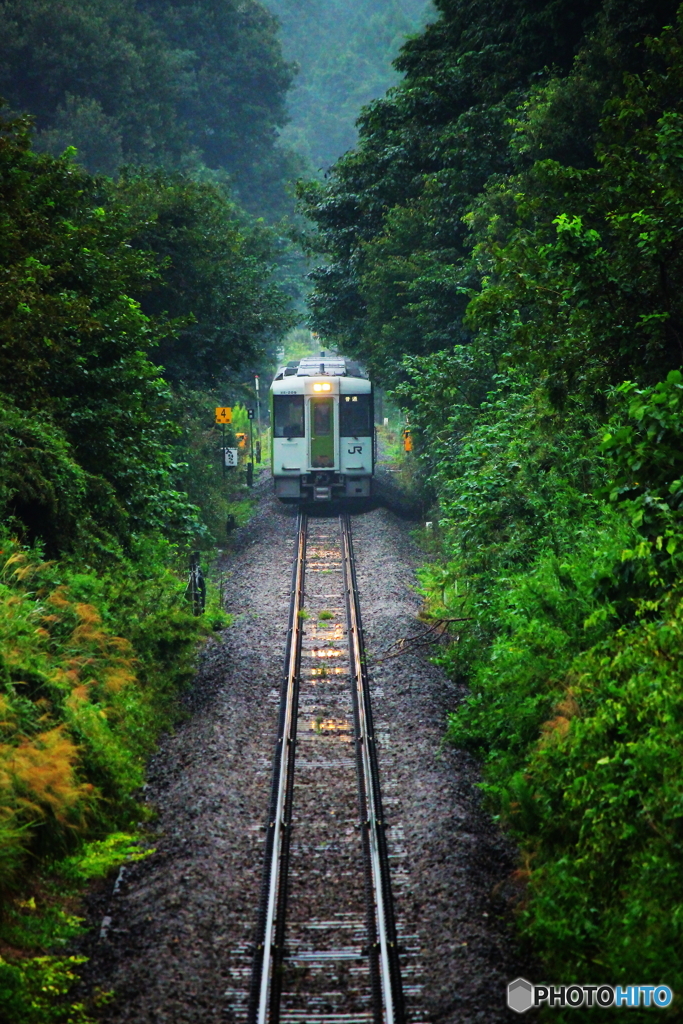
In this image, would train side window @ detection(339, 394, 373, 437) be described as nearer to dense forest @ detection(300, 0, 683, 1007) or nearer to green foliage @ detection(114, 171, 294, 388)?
dense forest @ detection(300, 0, 683, 1007)

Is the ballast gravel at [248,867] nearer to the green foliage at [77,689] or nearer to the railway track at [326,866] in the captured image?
the railway track at [326,866]

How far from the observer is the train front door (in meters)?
24.0

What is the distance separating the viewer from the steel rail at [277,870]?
6.64 meters

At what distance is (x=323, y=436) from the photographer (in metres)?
24.2

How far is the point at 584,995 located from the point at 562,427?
9.73m

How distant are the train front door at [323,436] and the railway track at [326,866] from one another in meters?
10.3

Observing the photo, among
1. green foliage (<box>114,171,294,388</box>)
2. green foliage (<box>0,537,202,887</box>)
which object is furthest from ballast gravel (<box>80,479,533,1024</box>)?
green foliage (<box>114,171,294,388</box>)

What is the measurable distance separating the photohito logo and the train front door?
1812 cm

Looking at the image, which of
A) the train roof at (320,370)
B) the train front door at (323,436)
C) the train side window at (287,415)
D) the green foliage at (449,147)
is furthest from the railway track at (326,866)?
the train roof at (320,370)

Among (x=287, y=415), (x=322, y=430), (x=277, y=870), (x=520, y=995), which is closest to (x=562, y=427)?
(x=277, y=870)

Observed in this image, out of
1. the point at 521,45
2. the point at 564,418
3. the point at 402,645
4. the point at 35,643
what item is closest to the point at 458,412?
the point at 564,418

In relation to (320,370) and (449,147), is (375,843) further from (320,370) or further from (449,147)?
(449,147)

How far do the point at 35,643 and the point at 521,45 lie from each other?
1991cm

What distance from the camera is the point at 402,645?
14.2m
